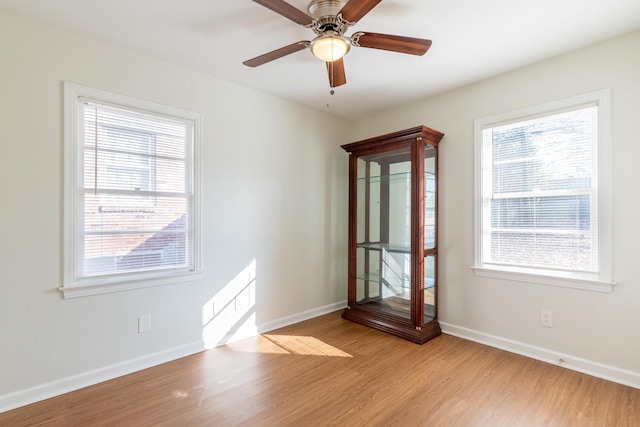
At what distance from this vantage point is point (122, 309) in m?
2.47

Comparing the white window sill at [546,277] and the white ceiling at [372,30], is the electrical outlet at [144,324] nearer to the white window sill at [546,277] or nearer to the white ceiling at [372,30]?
the white ceiling at [372,30]

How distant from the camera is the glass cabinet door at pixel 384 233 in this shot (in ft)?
10.9

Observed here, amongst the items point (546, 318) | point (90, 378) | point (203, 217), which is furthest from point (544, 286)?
point (90, 378)

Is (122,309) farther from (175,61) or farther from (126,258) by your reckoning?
(175,61)

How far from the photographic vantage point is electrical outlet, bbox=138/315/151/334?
8.36 ft

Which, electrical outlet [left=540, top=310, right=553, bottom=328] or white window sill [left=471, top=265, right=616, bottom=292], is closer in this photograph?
white window sill [left=471, top=265, right=616, bottom=292]

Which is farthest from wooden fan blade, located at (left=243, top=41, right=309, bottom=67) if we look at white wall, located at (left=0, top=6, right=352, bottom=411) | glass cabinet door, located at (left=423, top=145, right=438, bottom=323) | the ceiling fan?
glass cabinet door, located at (left=423, top=145, right=438, bottom=323)

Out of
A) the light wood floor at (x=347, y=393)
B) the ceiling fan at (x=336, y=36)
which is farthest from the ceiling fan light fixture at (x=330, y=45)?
the light wood floor at (x=347, y=393)

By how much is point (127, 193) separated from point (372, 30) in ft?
7.41

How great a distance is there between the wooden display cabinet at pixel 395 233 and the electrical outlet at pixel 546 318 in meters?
0.94

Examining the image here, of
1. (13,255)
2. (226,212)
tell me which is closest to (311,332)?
(226,212)

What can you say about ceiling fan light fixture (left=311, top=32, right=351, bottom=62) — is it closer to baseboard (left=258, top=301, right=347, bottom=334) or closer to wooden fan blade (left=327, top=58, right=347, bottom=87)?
wooden fan blade (left=327, top=58, right=347, bottom=87)

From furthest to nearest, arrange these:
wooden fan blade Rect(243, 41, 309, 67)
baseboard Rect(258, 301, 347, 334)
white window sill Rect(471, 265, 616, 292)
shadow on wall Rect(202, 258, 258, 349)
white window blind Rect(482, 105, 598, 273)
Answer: baseboard Rect(258, 301, 347, 334) < shadow on wall Rect(202, 258, 258, 349) < white window blind Rect(482, 105, 598, 273) < white window sill Rect(471, 265, 616, 292) < wooden fan blade Rect(243, 41, 309, 67)

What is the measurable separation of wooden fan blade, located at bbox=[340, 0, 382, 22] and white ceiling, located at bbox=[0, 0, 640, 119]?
40 cm
